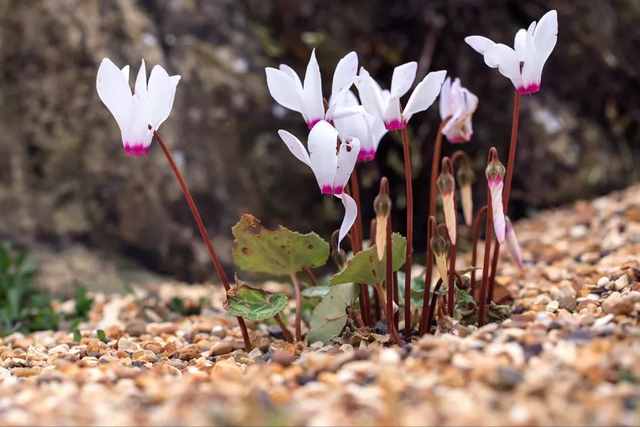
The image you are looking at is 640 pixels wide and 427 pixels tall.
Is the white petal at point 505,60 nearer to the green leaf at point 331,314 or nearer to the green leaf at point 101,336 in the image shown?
the green leaf at point 331,314

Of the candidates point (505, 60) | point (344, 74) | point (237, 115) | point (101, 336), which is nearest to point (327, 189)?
point (344, 74)

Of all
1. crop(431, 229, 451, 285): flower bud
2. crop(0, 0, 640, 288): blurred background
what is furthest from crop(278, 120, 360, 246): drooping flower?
crop(0, 0, 640, 288): blurred background

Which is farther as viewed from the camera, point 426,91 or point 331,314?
point 331,314

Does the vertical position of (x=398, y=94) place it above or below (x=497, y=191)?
above

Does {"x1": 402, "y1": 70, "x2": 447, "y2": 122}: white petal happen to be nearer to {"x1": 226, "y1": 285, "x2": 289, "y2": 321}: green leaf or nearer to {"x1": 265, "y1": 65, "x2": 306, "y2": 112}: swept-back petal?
{"x1": 265, "y1": 65, "x2": 306, "y2": 112}: swept-back petal

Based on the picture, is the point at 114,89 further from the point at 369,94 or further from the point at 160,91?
the point at 369,94
